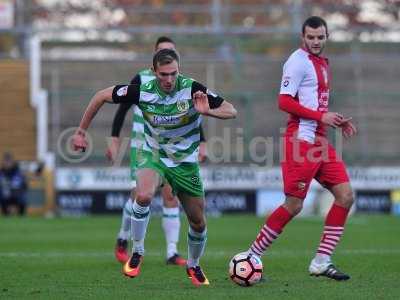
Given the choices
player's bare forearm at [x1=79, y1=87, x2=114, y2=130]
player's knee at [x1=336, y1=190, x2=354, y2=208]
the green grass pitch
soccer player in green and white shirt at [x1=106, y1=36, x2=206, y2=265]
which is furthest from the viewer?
soccer player in green and white shirt at [x1=106, y1=36, x2=206, y2=265]

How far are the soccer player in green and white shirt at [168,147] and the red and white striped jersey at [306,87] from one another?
92 centimetres

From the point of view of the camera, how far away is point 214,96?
891 cm

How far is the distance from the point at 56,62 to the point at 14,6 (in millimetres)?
2366

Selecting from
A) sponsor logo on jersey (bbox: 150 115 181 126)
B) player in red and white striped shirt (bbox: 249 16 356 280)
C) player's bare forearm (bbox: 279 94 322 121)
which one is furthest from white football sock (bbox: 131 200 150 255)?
player's bare forearm (bbox: 279 94 322 121)

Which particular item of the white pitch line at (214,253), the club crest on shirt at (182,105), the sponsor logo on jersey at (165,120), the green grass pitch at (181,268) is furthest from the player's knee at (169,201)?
the club crest on shirt at (182,105)

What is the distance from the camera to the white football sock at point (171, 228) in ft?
38.4

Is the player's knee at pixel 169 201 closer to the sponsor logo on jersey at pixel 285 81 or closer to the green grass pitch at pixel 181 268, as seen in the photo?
the green grass pitch at pixel 181 268

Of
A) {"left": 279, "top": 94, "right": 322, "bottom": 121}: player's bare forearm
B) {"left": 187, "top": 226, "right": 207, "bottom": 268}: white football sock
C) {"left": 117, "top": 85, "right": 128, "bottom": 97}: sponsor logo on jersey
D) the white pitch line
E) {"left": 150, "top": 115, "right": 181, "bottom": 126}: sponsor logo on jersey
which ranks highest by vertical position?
{"left": 117, "top": 85, "right": 128, "bottom": 97}: sponsor logo on jersey

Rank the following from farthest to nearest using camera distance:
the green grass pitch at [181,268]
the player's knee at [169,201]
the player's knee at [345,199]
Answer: the player's knee at [169,201]
the player's knee at [345,199]
the green grass pitch at [181,268]

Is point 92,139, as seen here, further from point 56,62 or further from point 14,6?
point 14,6

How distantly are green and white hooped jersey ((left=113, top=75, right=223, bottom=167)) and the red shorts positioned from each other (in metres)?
0.86

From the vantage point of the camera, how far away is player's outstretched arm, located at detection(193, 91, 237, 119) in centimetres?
867

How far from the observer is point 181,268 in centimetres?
1106

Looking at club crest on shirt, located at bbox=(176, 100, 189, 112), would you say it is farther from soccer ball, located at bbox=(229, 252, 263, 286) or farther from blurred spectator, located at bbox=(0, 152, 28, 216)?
blurred spectator, located at bbox=(0, 152, 28, 216)
